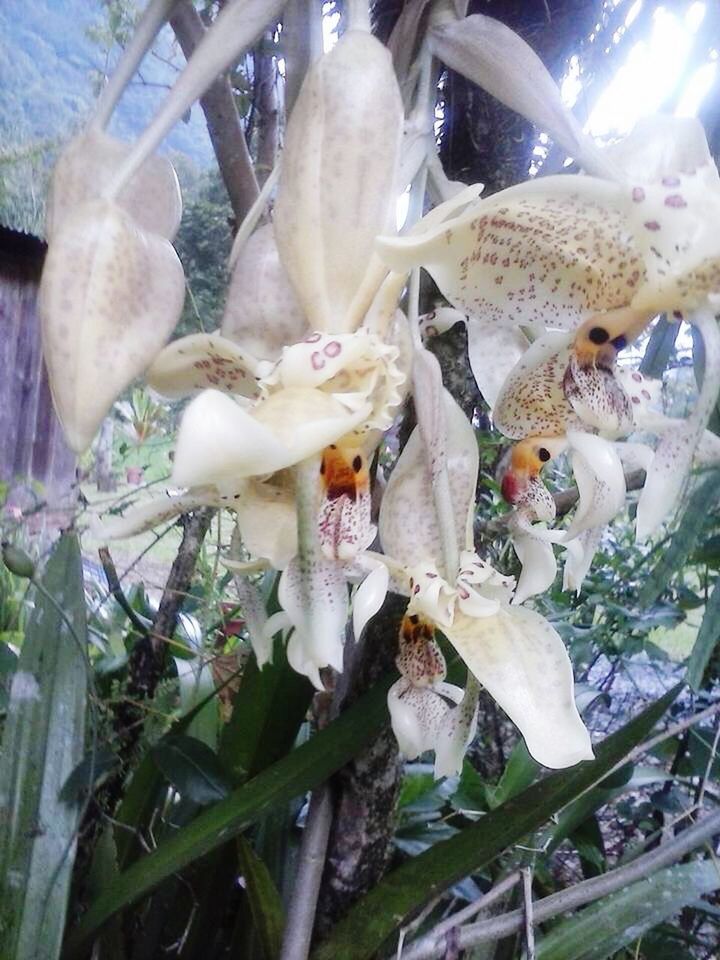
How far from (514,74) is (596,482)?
16 cm

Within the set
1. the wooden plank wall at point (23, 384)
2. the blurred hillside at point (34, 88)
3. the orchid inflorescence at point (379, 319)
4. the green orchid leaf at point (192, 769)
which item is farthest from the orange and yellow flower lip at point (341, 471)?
the wooden plank wall at point (23, 384)

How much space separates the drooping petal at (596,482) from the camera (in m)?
0.29

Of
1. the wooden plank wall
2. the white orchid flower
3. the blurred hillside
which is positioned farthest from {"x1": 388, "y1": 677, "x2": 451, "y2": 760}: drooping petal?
the wooden plank wall

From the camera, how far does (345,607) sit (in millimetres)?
296

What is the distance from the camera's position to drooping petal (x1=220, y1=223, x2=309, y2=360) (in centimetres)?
30

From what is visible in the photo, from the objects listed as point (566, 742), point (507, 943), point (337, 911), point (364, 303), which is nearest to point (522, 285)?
point (364, 303)

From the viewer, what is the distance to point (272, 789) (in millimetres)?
456

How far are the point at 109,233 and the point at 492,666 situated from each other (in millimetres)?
221

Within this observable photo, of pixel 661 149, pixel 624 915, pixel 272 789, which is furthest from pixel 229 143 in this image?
pixel 624 915

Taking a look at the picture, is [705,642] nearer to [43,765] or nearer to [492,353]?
[492,353]

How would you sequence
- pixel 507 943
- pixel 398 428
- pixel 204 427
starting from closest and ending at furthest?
pixel 204 427
pixel 398 428
pixel 507 943

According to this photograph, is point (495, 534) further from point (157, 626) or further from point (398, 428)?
point (157, 626)

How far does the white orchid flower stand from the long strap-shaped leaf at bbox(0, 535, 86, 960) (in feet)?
1.05

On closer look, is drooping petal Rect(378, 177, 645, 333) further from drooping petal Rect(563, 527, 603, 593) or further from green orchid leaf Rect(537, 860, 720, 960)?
green orchid leaf Rect(537, 860, 720, 960)
